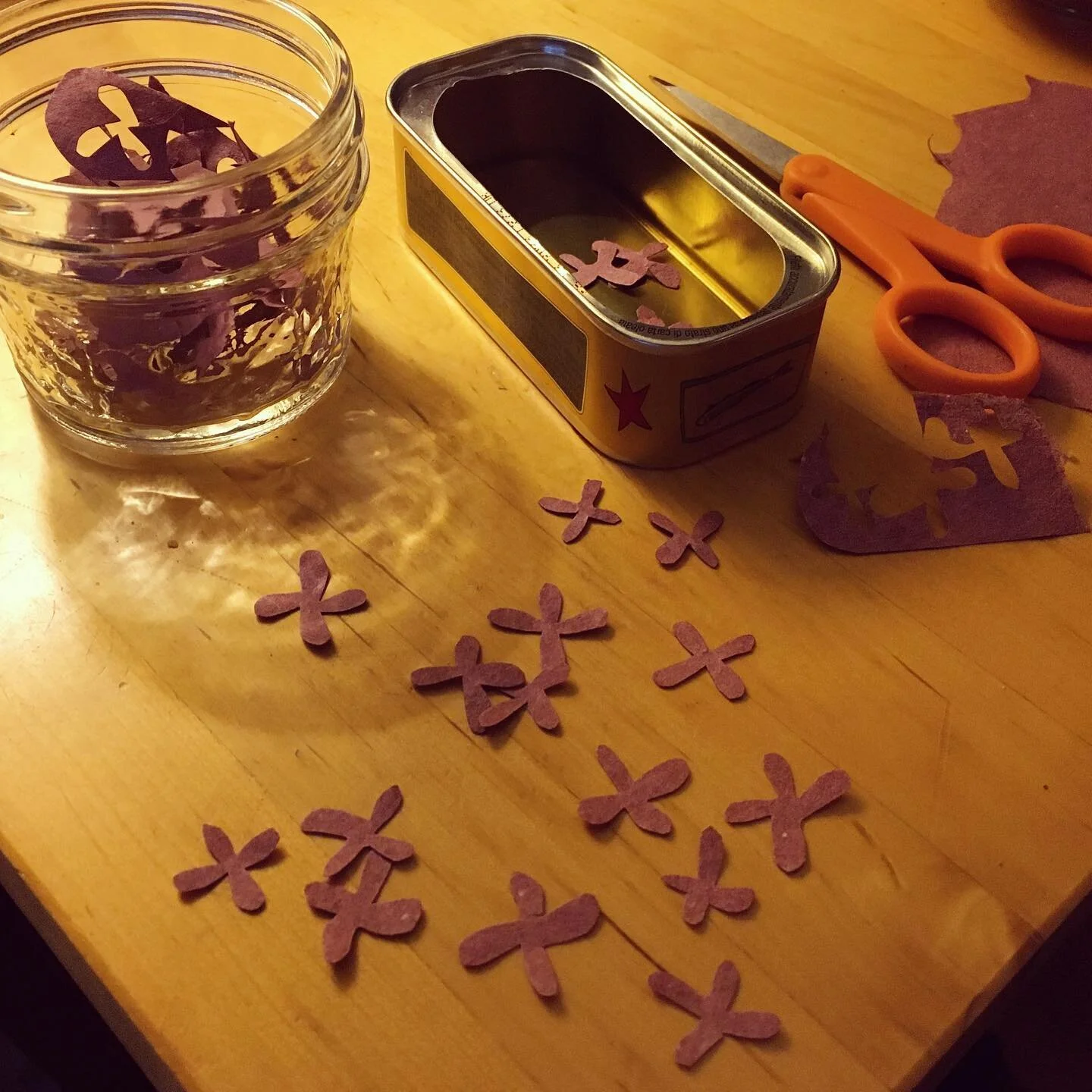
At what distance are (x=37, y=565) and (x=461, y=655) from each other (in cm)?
18

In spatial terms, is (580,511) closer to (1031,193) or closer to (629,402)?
(629,402)

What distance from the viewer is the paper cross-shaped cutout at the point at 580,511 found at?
0.48 m

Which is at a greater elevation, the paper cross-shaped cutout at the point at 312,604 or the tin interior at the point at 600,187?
the tin interior at the point at 600,187

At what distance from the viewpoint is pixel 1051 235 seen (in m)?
0.60

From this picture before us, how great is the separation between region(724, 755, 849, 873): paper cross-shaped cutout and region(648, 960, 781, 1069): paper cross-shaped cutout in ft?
0.16

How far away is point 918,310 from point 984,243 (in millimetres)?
57

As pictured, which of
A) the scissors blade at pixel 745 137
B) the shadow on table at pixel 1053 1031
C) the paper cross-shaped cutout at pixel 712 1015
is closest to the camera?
the paper cross-shaped cutout at pixel 712 1015

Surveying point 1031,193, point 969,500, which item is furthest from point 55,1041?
point 1031,193

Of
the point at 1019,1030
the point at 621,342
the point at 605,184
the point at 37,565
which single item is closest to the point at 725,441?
the point at 621,342

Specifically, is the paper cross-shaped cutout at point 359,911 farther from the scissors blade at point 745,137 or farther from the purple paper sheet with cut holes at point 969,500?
the scissors blade at point 745,137

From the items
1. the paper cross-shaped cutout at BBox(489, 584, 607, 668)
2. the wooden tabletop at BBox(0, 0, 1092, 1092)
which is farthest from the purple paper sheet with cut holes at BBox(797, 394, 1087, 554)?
the paper cross-shaped cutout at BBox(489, 584, 607, 668)

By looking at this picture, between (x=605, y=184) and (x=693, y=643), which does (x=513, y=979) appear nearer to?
(x=693, y=643)

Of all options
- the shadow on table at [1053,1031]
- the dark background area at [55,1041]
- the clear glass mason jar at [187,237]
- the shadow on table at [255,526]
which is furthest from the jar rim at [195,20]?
the shadow on table at [1053,1031]

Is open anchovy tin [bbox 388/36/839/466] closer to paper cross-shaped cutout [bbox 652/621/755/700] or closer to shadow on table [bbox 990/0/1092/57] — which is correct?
paper cross-shaped cutout [bbox 652/621/755/700]
